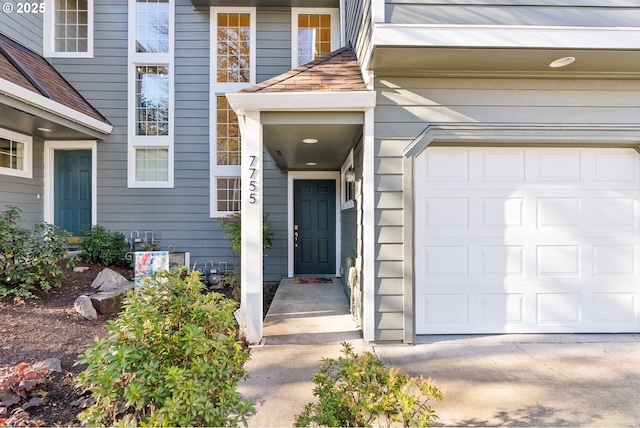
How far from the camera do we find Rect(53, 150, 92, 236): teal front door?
6.29m

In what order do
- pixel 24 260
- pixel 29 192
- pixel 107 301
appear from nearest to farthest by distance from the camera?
pixel 107 301
pixel 24 260
pixel 29 192

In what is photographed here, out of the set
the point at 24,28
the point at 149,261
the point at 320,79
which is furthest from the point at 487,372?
the point at 24,28

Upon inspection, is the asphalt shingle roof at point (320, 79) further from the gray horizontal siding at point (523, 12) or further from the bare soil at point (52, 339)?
the bare soil at point (52, 339)

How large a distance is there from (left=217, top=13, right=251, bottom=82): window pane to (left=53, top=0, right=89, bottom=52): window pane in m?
2.62

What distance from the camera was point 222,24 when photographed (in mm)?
6449

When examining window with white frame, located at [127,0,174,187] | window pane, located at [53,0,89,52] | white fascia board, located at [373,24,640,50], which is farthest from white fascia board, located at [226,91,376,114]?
window pane, located at [53,0,89,52]

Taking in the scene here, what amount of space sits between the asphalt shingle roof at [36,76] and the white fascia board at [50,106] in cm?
18

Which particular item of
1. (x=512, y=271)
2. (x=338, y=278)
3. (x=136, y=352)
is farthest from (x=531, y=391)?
(x=338, y=278)

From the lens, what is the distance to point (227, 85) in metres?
6.40

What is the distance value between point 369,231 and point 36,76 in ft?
19.5

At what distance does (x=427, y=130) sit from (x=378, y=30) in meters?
1.10

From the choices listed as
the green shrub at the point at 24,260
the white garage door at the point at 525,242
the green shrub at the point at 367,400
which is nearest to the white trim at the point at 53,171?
the green shrub at the point at 24,260

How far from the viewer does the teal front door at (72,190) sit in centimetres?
629

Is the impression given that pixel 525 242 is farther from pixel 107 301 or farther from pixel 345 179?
pixel 107 301
